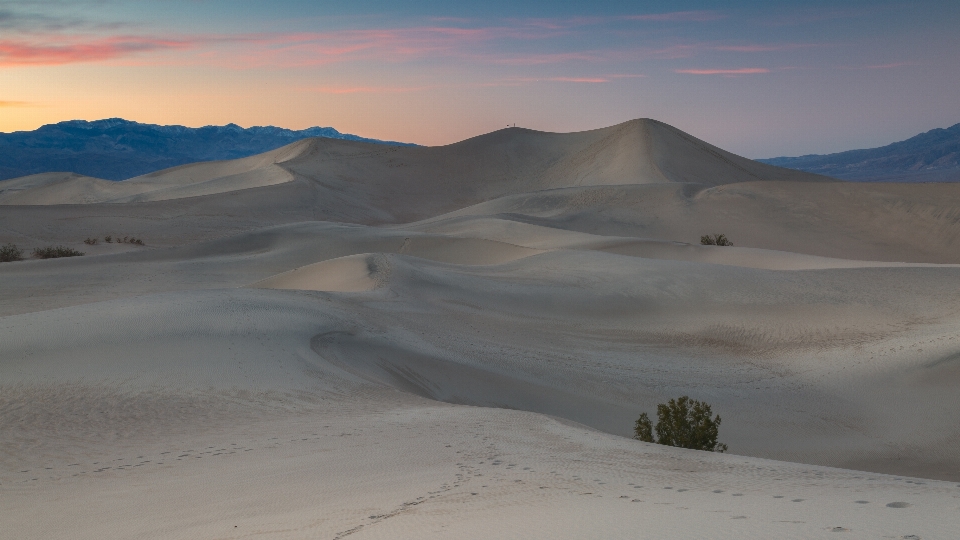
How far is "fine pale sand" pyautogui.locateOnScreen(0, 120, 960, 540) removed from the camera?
480 cm

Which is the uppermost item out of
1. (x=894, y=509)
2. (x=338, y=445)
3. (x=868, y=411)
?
(x=894, y=509)

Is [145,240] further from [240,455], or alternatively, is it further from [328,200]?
[240,455]

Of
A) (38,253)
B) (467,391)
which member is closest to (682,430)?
(467,391)

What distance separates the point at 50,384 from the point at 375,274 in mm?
9549

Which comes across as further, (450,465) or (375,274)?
(375,274)

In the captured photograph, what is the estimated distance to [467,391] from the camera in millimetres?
10953

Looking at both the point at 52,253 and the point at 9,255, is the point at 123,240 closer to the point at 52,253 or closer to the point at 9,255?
the point at 52,253

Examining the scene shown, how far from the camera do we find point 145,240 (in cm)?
3612

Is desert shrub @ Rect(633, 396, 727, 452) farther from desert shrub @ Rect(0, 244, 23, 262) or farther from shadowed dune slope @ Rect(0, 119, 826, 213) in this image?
shadowed dune slope @ Rect(0, 119, 826, 213)

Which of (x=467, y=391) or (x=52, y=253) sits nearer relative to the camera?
(x=467, y=391)

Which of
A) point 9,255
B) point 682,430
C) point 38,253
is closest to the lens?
point 682,430

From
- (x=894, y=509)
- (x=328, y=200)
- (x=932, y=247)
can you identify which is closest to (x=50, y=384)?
(x=894, y=509)

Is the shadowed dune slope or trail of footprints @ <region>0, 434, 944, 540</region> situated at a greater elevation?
the shadowed dune slope

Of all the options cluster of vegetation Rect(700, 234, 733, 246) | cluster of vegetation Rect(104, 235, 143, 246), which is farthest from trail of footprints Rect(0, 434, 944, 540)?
cluster of vegetation Rect(104, 235, 143, 246)
